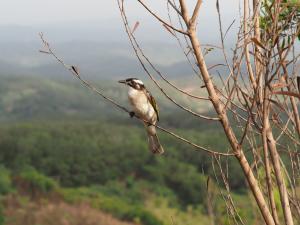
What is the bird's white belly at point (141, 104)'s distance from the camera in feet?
16.1

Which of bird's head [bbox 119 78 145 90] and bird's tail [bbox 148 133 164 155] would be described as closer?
bird's tail [bbox 148 133 164 155]

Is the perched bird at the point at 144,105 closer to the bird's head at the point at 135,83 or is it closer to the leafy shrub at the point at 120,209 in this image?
the bird's head at the point at 135,83

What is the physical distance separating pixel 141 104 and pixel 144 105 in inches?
1.3

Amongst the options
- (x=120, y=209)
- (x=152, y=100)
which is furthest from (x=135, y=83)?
(x=120, y=209)

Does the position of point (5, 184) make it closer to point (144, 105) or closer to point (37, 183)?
point (37, 183)

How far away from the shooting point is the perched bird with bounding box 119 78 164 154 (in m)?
4.75

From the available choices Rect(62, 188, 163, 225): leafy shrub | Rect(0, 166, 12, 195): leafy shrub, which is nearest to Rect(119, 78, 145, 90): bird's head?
Rect(62, 188, 163, 225): leafy shrub

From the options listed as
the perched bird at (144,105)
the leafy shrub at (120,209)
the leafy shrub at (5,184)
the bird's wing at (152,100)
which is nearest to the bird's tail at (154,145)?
the perched bird at (144,105)

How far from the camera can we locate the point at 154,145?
470cm

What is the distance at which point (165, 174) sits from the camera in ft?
194

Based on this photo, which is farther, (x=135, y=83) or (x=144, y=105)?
(x=144, y=105)

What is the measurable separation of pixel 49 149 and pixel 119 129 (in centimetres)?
1442

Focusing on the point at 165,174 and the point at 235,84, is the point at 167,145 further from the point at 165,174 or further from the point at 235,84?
→ the point at 235,84

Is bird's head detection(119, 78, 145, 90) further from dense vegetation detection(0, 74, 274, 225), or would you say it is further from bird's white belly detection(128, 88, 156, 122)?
dense vegetation detection(0, 74, 274, 225)
